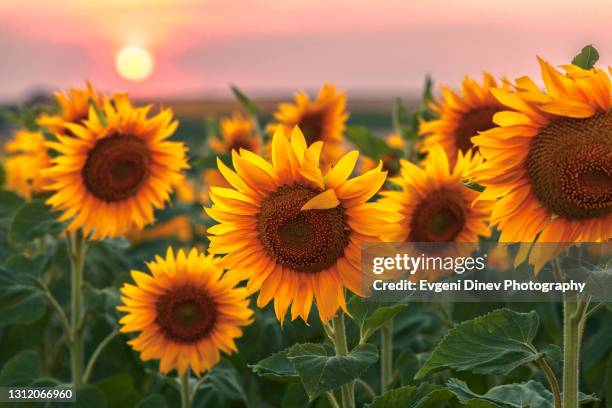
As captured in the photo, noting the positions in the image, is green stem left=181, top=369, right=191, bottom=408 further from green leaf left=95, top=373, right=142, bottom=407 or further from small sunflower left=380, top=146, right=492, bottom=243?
small sunflower left=380, top=146, right=492, bottom=243

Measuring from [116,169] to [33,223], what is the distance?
388 millimetres

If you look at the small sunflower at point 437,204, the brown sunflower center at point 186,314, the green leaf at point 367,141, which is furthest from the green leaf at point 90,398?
the green leaf at point 367,141

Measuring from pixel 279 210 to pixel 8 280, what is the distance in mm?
1815

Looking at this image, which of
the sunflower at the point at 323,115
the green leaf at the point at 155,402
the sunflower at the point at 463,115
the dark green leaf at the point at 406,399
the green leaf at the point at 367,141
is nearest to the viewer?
the dark green leaf at the point at 406,399

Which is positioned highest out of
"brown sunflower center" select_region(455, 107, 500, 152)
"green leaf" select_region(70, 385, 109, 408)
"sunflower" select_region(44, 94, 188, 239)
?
"brown sunflower center" select_region(455, 107, 500, 152)

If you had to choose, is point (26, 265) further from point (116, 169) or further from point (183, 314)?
point (183, 314)

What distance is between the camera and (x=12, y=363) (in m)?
3.56

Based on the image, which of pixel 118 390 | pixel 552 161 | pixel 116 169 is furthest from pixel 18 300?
pixel 552 161

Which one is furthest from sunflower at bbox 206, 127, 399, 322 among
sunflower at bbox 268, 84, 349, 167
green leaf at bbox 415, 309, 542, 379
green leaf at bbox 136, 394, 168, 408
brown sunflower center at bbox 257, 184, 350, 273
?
sunflower at bbox 268, 84, 349, 167

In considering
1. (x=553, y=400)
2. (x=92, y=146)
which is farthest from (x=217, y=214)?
(x=92, y=146)

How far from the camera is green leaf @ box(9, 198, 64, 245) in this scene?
353 centimetres

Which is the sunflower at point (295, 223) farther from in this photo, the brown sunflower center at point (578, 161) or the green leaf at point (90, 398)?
the green leaf at point (90, 398)

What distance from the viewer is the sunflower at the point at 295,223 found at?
7.07 ft

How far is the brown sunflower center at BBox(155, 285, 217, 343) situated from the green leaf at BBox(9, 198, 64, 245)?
25.3 inches
